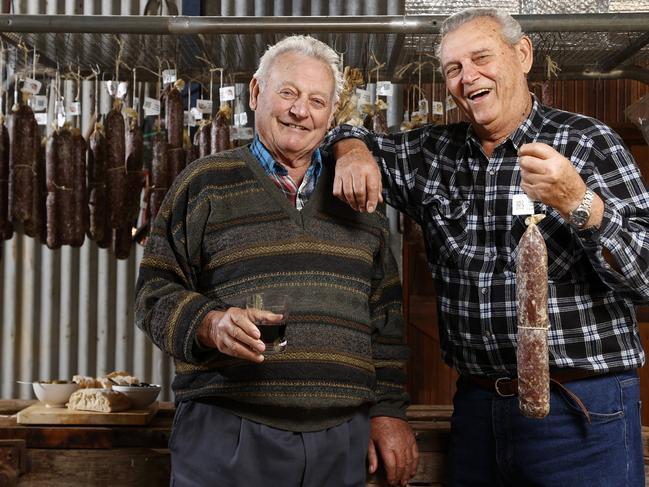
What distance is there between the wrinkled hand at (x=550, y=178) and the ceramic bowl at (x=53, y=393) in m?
2.21

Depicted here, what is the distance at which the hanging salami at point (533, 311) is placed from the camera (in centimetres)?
203

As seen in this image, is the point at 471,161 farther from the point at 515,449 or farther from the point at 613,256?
the point at 515,449

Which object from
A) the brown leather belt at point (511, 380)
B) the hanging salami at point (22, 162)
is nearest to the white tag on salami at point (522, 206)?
the brown leather belt at point (511, 380)

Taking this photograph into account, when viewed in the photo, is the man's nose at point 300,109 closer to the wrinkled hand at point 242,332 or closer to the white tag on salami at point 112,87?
the wrinkled hand at point 242,332

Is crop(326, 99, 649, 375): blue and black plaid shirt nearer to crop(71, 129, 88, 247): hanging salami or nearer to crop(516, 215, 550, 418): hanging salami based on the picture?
crop(516, 215, 550, 418): hanging salami

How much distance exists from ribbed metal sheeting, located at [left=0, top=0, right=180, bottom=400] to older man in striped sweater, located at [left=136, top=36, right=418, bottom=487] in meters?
3.11

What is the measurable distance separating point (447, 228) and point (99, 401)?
5.25 feet

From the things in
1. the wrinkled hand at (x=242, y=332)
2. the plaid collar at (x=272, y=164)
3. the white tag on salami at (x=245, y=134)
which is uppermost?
the white tag on salami at (x=245, y=134)

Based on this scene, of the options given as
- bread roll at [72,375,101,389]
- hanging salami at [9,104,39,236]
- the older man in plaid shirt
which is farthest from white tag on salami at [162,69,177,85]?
the older man in plaid shirt

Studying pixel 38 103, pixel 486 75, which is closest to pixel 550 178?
pixel 486 75

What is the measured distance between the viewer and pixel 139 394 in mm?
3305

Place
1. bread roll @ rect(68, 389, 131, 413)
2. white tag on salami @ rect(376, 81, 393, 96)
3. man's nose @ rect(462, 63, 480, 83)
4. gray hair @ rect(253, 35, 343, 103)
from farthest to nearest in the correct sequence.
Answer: white tag on salami @ rect(376, 81, 393, 96)
bread roll @ rect(68, 389, 131, 413)
gray hair @ rect(253, 35, 343, 103)
man's nose @ rect(462, 63, 480, 83)

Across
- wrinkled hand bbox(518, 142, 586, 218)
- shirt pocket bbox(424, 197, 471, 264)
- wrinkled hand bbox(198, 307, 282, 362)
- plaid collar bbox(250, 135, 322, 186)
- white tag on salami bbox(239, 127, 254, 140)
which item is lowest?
wrinkled hand bbox(198, 307, 282, 362)

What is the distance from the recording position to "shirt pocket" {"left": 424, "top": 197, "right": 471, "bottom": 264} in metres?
2.59
